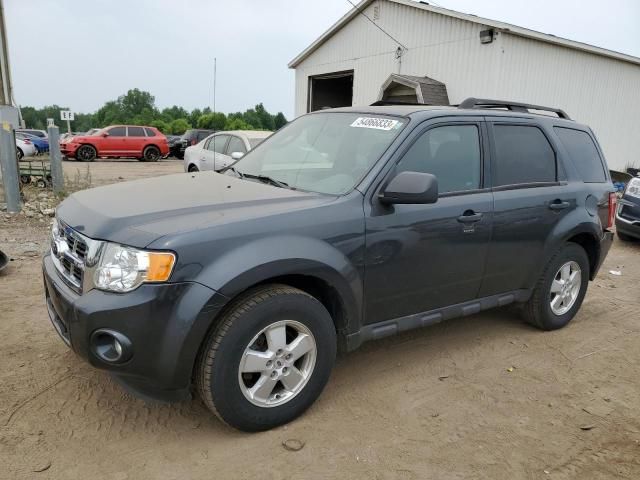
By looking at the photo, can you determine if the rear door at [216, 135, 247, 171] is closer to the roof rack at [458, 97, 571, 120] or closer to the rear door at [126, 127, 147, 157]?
the roof rack at [458, 97, 571, 120]

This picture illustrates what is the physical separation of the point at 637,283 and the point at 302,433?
5.28 m

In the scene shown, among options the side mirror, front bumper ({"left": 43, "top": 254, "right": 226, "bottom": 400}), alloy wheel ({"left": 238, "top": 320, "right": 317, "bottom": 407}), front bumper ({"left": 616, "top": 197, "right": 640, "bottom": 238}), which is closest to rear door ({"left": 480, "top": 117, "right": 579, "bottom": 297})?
the side mirror

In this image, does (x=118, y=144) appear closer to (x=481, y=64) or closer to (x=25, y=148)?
(x=25, y=148)

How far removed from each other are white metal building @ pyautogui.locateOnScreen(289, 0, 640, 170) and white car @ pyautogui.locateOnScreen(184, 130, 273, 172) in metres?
6.36

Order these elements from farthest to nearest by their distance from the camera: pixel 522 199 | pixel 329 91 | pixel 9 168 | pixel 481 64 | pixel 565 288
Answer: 1. pixel 329 91
2. pixel 481 64
3. pixel 9 168
4. pixel 565 288
5. pixel 522 199

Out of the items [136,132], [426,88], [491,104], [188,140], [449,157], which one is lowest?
[188,140]

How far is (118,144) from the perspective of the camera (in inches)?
948

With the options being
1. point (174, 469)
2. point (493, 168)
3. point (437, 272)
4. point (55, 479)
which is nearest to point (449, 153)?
point (493, 168)

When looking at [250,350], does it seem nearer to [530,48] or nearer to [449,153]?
[449,153]

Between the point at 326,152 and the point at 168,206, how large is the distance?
121cm

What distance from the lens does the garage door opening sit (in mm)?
21000

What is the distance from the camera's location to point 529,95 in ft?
46.4

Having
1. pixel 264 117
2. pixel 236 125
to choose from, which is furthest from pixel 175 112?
pixel 236 125

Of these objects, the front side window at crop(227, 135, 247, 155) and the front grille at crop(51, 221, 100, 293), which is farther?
the front side window at crop(227, 135, 247, 155)
